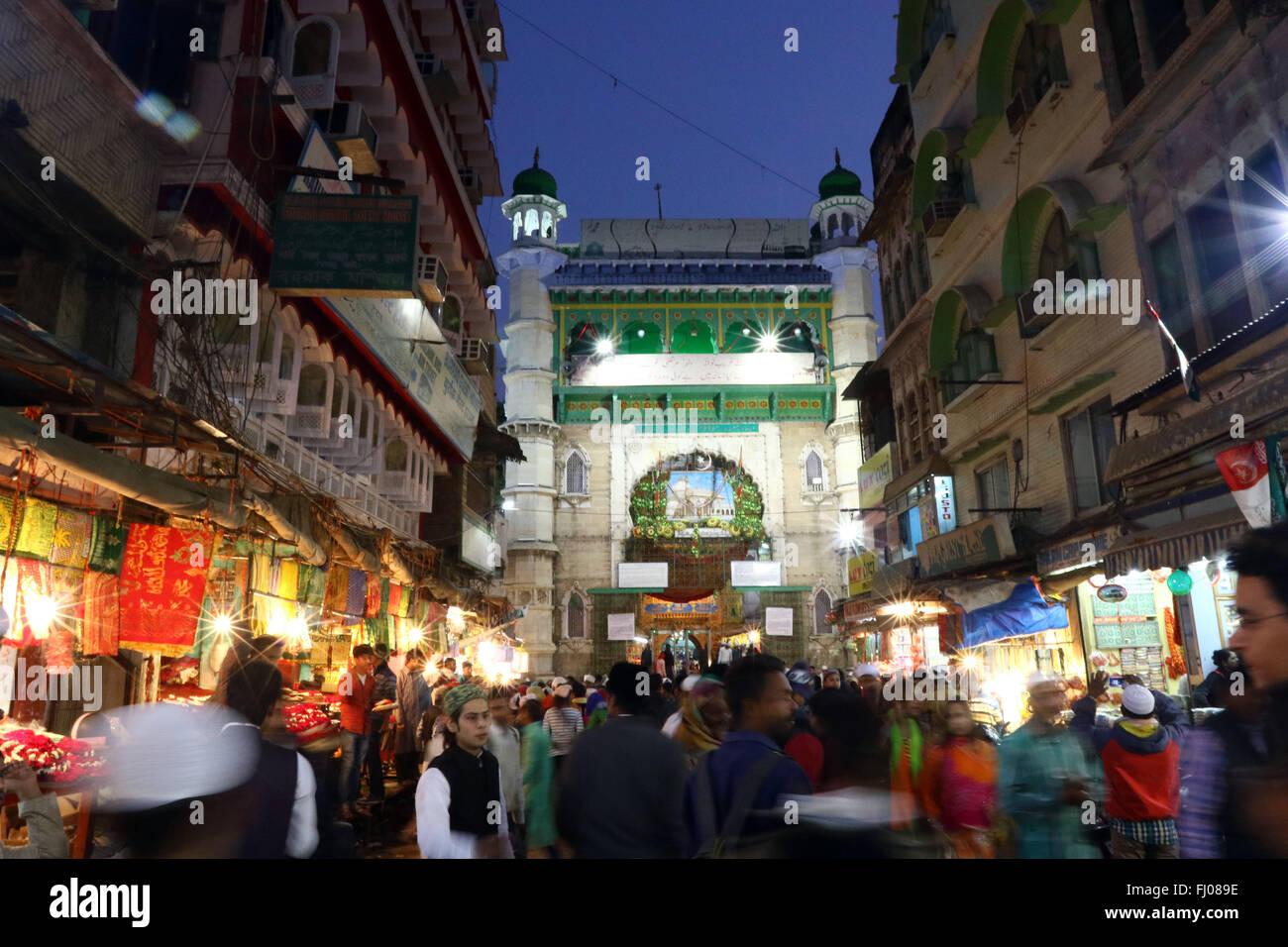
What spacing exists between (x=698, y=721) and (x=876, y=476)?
17.5 metres

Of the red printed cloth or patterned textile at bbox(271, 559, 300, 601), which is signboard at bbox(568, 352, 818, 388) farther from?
the red printed cloth

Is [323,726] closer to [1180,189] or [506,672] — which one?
[1180,189]

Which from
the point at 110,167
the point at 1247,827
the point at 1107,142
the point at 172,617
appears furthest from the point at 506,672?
the point at 1247,827

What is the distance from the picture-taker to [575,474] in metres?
37.1

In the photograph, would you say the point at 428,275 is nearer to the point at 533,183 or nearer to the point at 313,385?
the point at 313,385

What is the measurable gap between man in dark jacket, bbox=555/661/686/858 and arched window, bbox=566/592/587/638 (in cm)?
3238

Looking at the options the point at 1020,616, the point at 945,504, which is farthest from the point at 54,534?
A: the point at 945,504

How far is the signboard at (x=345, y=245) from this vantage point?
9188mm

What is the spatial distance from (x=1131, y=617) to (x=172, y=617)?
41.8ft

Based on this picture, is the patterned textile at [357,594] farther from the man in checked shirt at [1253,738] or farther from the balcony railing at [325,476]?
the man in checked shirt at [1253,738]

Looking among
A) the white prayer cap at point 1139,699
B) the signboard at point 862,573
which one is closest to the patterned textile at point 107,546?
the white prayer cap at point 1139,699

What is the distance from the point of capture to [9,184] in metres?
6.39

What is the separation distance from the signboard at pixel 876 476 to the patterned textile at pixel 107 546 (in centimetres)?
1803

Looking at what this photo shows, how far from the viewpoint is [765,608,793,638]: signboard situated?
108ft
